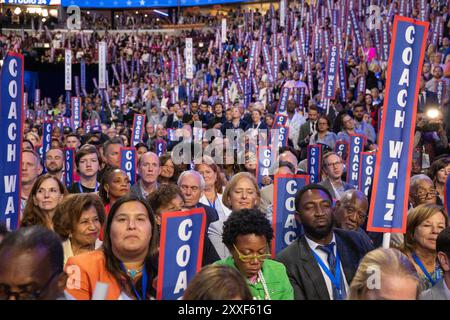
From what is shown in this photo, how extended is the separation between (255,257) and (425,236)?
1.14 meters

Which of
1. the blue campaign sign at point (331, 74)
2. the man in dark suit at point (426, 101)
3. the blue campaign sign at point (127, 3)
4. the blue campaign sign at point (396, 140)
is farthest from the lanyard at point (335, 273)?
the blue campaign sign at point (127, 3)

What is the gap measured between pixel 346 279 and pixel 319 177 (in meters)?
3.69

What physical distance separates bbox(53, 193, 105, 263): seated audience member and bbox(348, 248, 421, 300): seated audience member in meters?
1.80

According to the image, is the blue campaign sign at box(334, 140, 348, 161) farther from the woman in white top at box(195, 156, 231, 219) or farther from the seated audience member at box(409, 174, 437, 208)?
the seated audience member at box(409, 174, 437, 208)

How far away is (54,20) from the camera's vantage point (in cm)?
3988

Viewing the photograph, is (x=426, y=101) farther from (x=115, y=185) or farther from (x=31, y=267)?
(x=31, y=267)

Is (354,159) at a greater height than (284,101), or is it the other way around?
(284,101)

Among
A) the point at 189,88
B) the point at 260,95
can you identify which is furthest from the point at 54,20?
the point at 260,95

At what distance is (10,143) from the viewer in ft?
14.8

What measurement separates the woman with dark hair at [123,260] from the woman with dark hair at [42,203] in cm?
141

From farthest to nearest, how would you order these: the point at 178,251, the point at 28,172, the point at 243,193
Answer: the point at 28,172 < the point at 243,193 < the point at 178,251

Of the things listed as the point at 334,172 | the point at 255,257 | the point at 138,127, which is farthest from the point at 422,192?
the point at 138,127

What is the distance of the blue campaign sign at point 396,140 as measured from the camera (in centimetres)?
430
